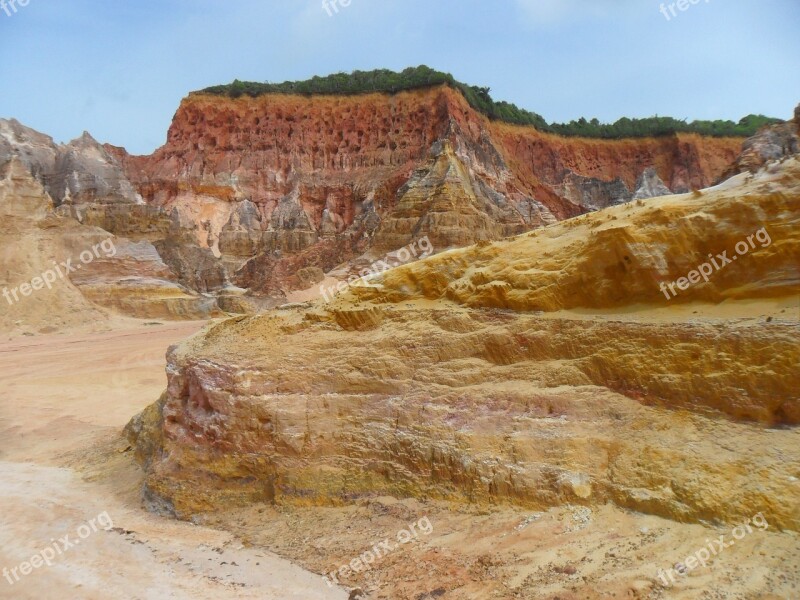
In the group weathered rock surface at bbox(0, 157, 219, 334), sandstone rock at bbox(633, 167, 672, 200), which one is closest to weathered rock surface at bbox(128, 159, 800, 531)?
weathered rock surface at bbox(0, 157, 219, 334)

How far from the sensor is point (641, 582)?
340 centimetres

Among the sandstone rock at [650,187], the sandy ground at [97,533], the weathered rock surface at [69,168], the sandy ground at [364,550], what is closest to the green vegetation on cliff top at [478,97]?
→ the sandstone rock at [650,187]

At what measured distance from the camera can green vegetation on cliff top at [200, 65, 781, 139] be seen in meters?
49.2

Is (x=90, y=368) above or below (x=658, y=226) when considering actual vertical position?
below

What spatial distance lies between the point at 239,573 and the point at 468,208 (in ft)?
82.1

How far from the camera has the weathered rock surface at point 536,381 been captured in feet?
13.3

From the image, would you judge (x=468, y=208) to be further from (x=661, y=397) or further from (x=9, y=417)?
(x=661, y=397)

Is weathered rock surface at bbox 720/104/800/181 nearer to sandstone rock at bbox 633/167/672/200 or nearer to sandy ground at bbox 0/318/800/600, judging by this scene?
sandy ground at bbox 0/318/800/600

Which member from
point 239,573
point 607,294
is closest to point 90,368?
point 239,573

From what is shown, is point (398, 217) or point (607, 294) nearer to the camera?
point (607, 294)

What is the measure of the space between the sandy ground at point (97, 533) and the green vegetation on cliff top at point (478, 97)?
1711 inches

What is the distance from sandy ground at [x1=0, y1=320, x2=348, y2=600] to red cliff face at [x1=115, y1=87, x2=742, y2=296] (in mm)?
26437

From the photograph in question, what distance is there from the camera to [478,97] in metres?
51.8

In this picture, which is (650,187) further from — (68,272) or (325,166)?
(68,272)
